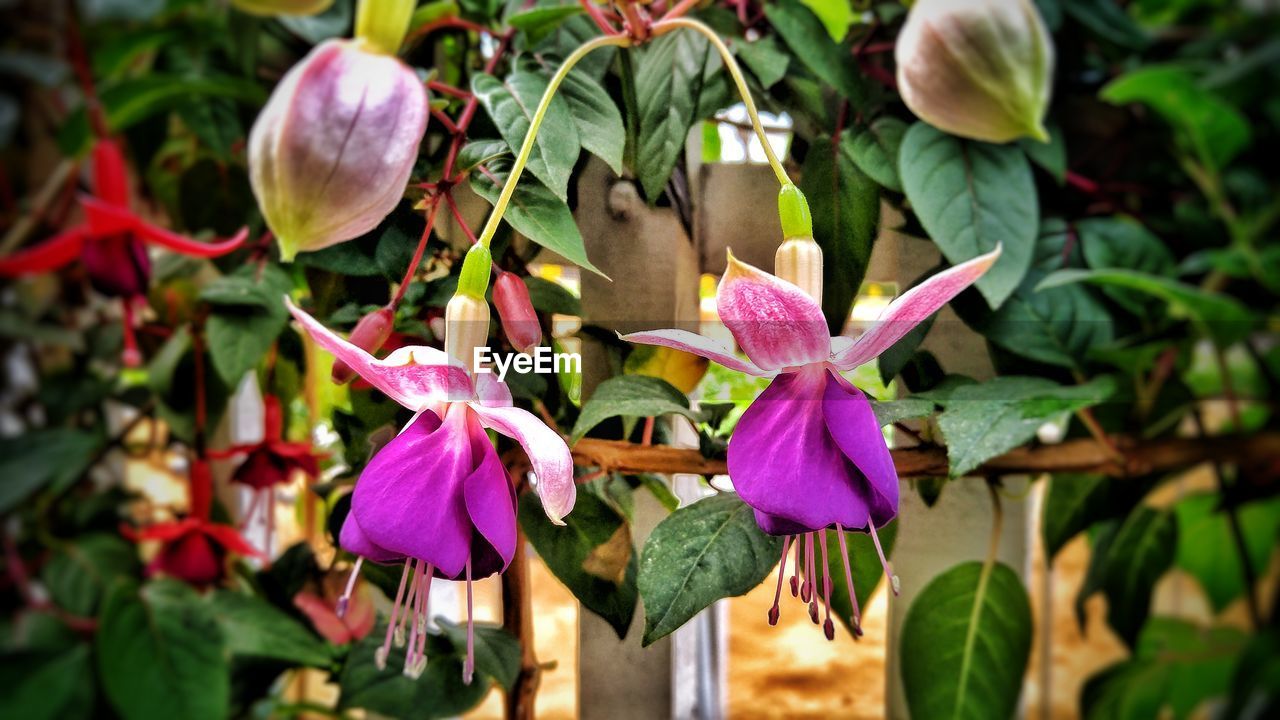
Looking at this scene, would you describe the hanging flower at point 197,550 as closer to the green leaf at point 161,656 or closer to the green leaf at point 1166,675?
the green leaf at point 161,656

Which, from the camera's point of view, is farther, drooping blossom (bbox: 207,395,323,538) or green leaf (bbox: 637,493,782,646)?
drooping blossom (bbox: 207,395,323,538)

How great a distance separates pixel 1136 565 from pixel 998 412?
0.20 metres

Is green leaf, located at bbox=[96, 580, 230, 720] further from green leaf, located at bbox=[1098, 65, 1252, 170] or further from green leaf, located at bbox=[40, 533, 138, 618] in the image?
green leaf, located at bbox=[1098, 65, 1252, 170]

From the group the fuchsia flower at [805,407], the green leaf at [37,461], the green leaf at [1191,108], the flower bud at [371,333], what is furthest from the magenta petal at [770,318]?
the green leaf at [37,461]

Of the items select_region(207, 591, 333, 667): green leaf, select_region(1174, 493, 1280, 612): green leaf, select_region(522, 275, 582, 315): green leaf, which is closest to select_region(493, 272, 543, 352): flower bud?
select_region(522, 275, 582, 315): green leaf

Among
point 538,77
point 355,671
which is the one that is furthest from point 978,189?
point 355,671

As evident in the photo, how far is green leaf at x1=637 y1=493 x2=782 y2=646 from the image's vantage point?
8.8 inches

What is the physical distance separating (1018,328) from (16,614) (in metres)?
0.48

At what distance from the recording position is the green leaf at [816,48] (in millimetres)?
268

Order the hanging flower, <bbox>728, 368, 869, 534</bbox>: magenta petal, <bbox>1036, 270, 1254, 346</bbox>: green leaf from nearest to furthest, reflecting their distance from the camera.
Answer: <bbox>728, 368, 869, 534</bbox>: magenta petal
<bbox>1036, 270, 1254, 346</bbox>: green leaf
the hanging flower

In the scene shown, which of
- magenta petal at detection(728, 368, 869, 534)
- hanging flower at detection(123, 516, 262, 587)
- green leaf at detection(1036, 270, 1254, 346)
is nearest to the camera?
magenta petal at detection(728, 368, 869, 534)

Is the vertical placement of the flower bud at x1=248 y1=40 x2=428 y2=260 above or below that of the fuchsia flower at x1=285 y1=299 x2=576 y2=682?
above

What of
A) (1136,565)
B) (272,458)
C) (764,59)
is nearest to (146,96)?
(272,458)

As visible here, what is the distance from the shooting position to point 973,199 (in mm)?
261
